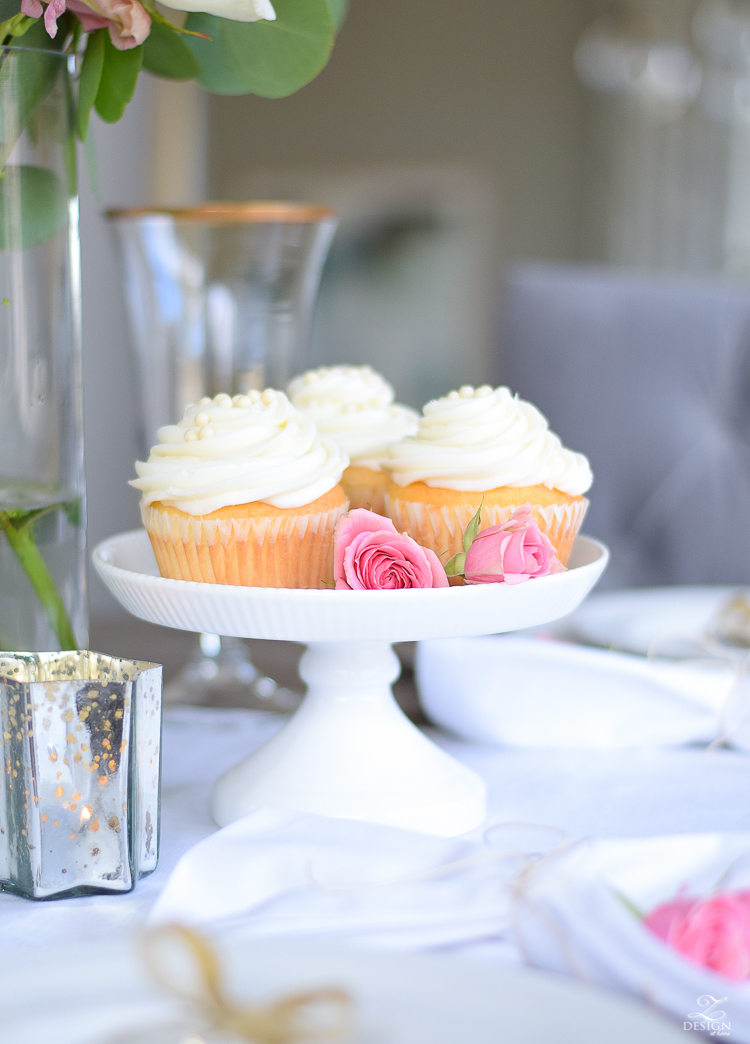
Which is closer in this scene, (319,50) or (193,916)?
(193,916)

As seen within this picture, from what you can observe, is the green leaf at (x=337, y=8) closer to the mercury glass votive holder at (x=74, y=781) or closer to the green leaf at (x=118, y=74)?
the green leaf at (x=118, y=74)

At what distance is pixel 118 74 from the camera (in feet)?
2.09

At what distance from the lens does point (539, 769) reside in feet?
2.34

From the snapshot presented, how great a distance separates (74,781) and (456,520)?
27cm

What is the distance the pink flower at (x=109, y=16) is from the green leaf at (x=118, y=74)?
1cm

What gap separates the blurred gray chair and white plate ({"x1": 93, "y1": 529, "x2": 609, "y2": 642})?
1050 millimetres

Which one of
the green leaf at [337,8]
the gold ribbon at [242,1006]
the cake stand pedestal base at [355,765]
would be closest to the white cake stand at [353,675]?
the cake stand pedestal base at [355,765]

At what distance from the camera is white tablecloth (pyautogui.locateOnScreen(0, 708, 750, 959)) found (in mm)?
506

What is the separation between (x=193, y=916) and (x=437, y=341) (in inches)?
172

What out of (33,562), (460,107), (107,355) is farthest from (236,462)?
(460,107)

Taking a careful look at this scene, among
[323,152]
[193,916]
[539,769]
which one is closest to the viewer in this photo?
[193,916]

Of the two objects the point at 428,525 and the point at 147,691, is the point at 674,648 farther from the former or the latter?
the point at 147,691

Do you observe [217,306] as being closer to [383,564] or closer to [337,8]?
[337,8]

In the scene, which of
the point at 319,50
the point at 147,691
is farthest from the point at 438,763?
the point at 319,50
